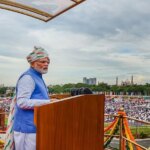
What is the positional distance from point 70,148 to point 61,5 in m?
2.68

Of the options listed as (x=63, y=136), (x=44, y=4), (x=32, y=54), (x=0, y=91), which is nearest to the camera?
(x=63, y=136)

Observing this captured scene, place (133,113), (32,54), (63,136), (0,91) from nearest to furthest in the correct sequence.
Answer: (63,136)
(32,54)
(0,91)
(133,113)

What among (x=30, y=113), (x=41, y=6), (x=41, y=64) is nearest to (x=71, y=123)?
(x=30, y=113)

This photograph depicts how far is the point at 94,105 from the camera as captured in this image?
2.89 meters

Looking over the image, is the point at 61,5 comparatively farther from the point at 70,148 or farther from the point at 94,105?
the point at 70,148

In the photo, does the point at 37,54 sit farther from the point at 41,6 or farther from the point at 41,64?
the point at 41,6

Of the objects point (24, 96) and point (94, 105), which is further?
point (94, 105)

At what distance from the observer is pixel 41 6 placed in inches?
187

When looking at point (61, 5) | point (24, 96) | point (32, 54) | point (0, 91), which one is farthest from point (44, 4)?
point (0, 91)

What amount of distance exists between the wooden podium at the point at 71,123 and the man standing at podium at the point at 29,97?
0.25m

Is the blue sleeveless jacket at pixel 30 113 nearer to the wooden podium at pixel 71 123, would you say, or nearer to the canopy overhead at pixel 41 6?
the wooden podium at pixel 71 123

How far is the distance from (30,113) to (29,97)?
132mm

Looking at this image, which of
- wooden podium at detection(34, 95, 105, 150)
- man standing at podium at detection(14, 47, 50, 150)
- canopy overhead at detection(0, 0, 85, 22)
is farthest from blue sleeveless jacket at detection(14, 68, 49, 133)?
canopy overhead at detection(0, 0, 85, 22)

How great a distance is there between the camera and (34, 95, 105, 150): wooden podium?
2.26 meters
